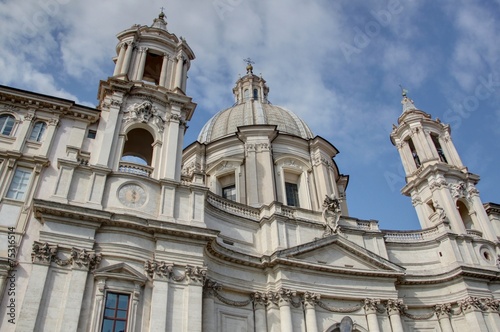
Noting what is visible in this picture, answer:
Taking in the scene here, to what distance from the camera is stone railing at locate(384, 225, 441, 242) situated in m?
28.1

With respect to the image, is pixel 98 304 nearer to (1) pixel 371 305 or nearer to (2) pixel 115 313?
(2) pixel 115 313

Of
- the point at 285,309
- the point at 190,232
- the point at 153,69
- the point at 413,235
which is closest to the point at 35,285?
the point at 190,232

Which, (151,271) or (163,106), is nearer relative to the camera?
(151,271)

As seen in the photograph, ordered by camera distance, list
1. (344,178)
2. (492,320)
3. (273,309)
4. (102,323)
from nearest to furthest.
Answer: (102,323), (273,309), (492,320), (344,178)

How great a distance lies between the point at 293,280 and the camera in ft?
73.8

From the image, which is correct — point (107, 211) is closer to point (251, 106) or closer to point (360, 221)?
point (360, 221)

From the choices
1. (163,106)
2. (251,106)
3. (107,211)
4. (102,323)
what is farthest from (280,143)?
(102,323)

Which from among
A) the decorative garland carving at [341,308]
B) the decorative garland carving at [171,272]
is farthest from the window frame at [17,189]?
the decorative garland carving at [341,308]

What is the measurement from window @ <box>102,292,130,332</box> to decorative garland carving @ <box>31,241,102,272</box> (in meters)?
1.44

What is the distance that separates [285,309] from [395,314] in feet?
20.8

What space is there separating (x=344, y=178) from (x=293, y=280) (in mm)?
16498

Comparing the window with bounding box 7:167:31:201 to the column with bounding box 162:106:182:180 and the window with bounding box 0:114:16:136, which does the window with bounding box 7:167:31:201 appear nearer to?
the window with bounding box 0:114:16:136

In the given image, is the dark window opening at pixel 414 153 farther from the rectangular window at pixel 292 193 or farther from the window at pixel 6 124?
the window at pixel 6 124

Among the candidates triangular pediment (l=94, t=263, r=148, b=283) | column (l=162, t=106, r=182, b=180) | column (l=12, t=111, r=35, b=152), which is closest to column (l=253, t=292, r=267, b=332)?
triangular pediment (l=94, t=263, r=148, b=283)
